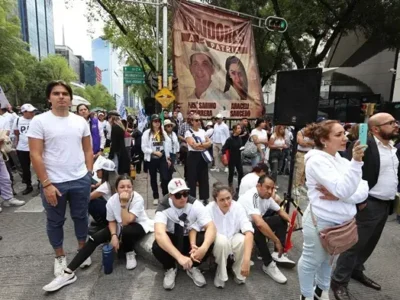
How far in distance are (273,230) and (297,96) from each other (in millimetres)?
1830

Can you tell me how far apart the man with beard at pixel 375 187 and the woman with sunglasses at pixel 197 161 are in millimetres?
3027

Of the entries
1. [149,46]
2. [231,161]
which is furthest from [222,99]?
[149,46]

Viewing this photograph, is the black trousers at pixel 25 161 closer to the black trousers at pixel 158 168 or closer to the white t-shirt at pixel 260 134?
the black trousers at pixel 158 168

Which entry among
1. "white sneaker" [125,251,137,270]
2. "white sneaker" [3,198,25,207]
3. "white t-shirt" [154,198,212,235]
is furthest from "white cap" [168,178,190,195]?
"white sneaker" [3,198,25,207]

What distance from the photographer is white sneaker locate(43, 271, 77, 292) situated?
2.87 metres

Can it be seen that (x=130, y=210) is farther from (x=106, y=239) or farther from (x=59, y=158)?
(x=59, y=158)

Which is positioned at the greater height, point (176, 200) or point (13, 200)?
point (176, 200)

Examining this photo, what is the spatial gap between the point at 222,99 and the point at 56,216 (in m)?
6.26

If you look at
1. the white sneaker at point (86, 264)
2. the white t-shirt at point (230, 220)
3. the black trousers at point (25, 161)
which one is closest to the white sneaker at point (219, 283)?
the white t-shirt at point (230, 220)

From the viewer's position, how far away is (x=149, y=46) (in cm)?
1678

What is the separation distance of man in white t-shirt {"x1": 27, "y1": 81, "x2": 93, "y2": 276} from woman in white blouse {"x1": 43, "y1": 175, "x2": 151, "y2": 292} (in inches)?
12.7

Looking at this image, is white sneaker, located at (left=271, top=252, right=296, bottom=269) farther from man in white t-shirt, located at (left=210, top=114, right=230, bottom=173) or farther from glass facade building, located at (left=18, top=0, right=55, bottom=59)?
glass facade building, located at (left=18, top=0, right=55, bottom=59)

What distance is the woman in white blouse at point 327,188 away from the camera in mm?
2049

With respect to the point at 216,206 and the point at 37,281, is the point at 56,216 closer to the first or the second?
the point at 37,281
